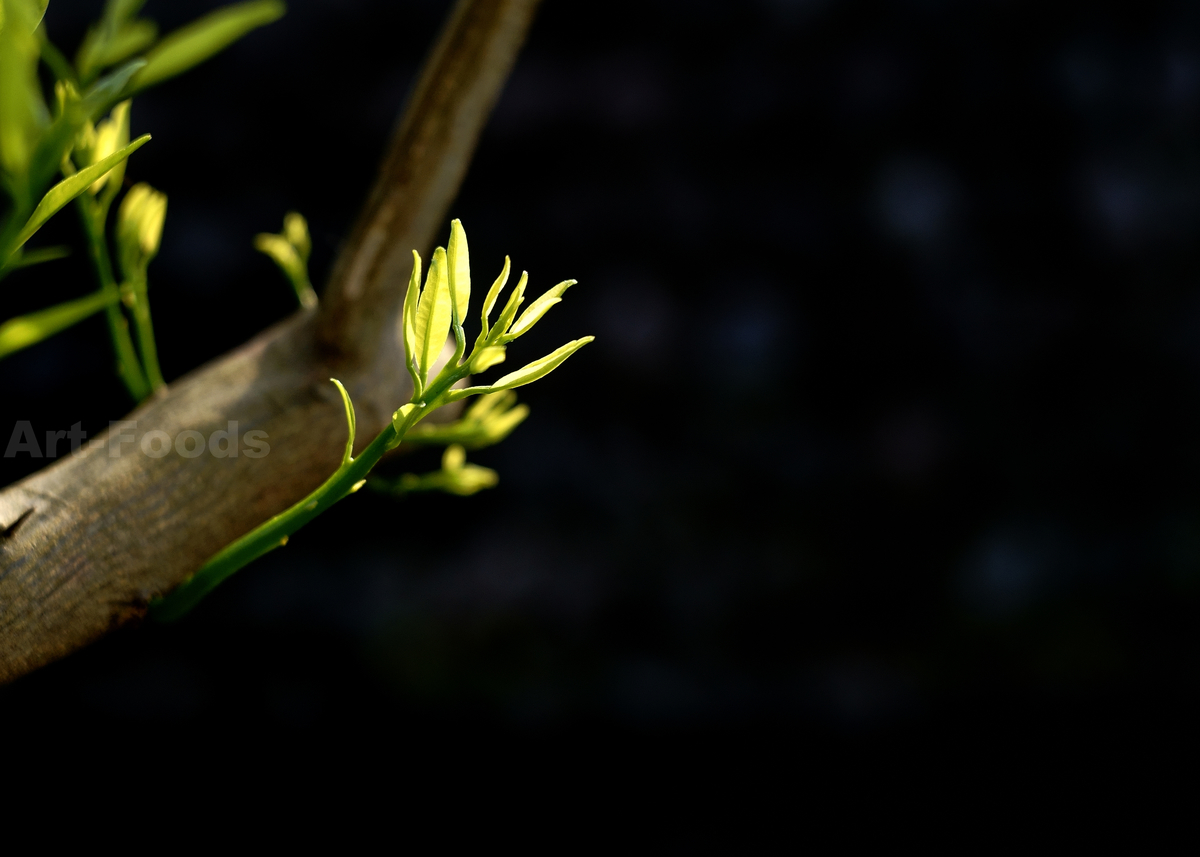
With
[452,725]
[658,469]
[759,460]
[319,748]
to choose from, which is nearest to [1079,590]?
[759,460]

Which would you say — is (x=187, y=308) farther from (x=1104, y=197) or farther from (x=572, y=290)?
(x=1104, y=197)

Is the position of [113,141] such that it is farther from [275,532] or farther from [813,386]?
[813,386]

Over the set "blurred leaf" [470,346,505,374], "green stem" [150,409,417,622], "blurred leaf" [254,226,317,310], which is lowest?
"green stem" [150,409,417,622]

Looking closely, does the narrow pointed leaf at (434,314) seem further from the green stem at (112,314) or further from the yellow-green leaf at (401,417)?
the green stem at (112,314)

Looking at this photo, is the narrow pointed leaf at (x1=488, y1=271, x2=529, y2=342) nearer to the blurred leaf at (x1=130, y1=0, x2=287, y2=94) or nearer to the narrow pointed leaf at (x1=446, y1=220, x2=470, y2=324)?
the narrow pointed leaf at (x1=446, y1=220, x2=470, y2=324)

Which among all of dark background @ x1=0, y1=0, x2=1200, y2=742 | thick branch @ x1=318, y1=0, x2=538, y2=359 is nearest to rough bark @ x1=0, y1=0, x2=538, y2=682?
thick branch @ x1=318, y1=0, x2=538, y2=359

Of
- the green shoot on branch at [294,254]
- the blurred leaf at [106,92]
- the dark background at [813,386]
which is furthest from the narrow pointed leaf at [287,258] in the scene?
the dark background at [813,386]
